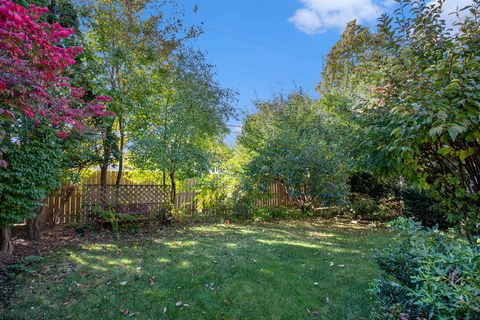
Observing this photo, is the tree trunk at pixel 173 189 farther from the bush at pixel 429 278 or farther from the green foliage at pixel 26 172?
the bush at pixel 429 278

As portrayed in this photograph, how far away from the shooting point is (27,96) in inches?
90.3

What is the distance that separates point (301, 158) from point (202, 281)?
14.9ft

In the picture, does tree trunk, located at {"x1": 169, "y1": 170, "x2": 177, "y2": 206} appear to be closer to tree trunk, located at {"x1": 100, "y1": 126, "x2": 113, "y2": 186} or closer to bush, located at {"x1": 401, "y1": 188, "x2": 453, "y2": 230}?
tree trunk, located at {"x1": 100, "y1": 126, "x2": 113, "y2": 186}

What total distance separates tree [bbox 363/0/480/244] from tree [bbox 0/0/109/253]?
116 inches

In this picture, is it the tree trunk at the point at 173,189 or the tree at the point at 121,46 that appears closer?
the tree at the point at 121,46

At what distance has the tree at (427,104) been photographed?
6.84 feet

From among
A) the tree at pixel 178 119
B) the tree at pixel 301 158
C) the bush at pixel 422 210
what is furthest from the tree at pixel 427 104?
the tree at pixel 178 119

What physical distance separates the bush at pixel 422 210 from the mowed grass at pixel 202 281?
224 cm

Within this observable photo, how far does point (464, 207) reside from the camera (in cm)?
255

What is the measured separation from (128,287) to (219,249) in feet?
6.15


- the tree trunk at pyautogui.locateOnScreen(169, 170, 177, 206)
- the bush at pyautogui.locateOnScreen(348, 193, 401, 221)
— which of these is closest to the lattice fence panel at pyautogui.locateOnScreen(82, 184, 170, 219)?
the tree trunk at pyautogui.locateOnScreen(169, 170, 177, 206)

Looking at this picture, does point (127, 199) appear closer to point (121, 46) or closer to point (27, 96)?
point (121, 46)

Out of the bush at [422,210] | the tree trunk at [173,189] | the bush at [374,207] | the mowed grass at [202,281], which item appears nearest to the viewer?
the mowed grass at [202,281]

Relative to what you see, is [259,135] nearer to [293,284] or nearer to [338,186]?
[338,186]
